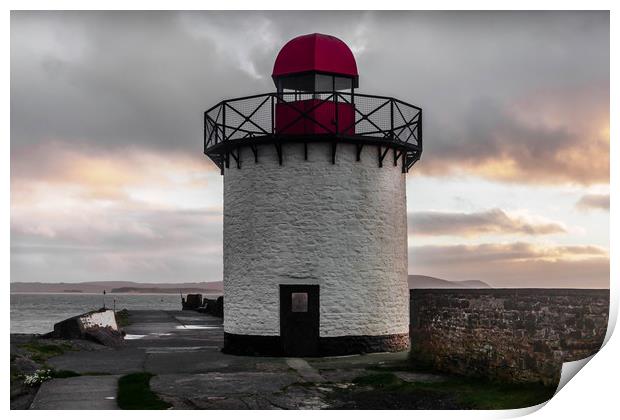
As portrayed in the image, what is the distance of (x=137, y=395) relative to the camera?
1281cm

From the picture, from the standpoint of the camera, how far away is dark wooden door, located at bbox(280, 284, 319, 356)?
1900 centimetres

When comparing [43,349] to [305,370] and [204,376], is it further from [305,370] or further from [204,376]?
[305,370]

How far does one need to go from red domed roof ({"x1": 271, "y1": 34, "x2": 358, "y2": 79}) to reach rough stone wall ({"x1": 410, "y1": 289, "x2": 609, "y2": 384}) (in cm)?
695

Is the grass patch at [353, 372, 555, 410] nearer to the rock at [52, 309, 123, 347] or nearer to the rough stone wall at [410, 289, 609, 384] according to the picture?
the rough stone wall at [410, 289, 609, 384]

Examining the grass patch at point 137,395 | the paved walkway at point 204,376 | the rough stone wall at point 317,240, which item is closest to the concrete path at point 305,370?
the paved walkway at point 204,376

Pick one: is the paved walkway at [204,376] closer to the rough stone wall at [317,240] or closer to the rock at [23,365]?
the rock at [23,365]

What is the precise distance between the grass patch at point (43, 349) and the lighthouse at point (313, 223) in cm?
434

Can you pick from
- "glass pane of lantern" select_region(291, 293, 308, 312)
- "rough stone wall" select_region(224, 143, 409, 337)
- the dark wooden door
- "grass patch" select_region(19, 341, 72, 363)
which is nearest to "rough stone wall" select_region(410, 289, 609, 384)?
"rough stone wall" select_region(224, 143, 409, 337)

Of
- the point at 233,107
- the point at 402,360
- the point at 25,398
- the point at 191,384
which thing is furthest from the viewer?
the point at 233,107

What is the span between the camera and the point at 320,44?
791 inches

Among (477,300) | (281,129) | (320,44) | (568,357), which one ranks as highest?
(320,44)

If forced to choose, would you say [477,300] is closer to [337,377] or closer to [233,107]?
[337,377]
